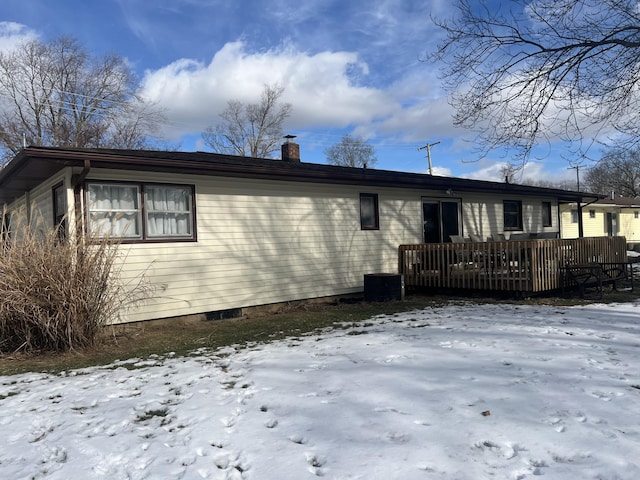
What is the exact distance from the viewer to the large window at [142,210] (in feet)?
24.0

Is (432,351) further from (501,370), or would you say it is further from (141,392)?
(141,392)

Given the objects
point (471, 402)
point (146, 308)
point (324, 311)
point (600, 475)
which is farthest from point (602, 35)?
point (146, 308)

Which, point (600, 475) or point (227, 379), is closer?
point (600, 475)

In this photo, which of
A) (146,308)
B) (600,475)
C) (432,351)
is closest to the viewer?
(600,475)

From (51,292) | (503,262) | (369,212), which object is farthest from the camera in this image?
(369,212)

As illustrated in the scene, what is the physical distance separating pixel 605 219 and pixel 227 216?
28.9m

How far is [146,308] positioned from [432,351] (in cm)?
491

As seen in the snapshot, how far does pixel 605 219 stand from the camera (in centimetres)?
Result: 2912

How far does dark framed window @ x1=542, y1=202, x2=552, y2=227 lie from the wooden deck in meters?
4.43

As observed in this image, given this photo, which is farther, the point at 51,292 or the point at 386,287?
the point at 386,287

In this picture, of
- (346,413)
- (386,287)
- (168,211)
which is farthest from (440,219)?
(346,413)

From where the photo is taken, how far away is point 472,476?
2.47 metres

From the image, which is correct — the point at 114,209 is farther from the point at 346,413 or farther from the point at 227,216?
the point at 346,413

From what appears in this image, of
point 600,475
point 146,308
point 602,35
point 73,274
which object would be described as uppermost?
point 602,35
